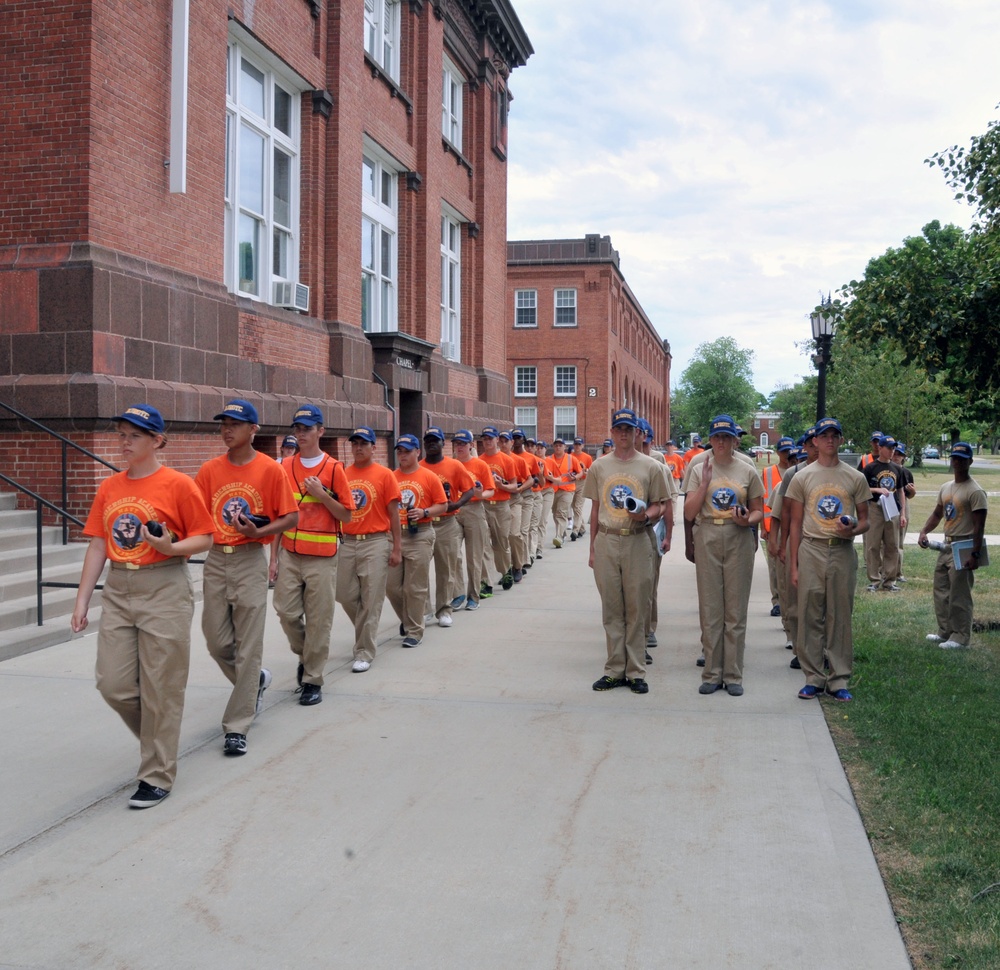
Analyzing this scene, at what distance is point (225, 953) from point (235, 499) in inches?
119

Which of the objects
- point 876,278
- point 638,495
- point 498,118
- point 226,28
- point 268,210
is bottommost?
point 638,495

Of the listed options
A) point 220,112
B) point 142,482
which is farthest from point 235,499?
point 220,112

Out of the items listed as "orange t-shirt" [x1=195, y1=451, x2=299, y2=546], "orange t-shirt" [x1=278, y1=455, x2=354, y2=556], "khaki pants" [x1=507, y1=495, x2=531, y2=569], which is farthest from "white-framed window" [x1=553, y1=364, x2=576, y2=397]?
"orange t-shirt" [x1=195, y1=451, x2=299, y2=546]

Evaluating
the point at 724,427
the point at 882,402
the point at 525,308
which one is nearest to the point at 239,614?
the point at 724,427

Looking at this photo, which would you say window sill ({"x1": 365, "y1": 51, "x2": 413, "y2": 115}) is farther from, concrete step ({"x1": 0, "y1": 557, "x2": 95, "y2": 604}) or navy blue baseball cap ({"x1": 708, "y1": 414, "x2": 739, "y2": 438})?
navy blue baseball cap ({"x1": 708, "y1": 414, "x2": 739, "y2": 438})

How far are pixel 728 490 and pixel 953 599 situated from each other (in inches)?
129

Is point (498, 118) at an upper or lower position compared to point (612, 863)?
upper

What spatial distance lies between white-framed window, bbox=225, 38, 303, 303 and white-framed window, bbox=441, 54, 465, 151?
8418 millimetres

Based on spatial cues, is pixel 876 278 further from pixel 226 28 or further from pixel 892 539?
pixel 226 28

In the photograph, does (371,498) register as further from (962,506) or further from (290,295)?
(290,295)

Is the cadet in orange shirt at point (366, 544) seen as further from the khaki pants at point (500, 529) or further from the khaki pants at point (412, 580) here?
the khaki pants at point (500, 529)

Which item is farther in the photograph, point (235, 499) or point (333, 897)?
point (235, 499)

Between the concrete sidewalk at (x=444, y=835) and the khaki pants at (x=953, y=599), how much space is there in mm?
2592

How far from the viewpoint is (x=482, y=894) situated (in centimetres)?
437
